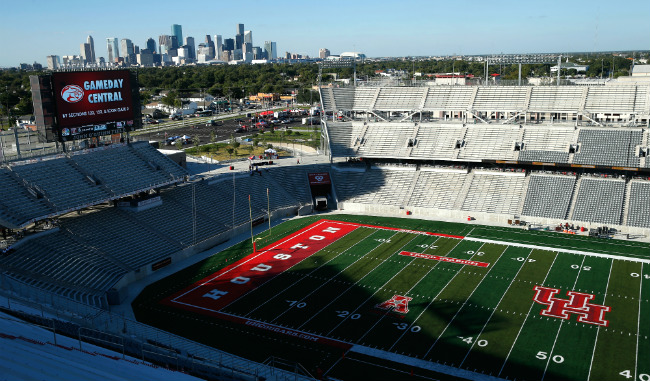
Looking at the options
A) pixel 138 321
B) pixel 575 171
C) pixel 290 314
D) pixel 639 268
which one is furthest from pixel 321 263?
pixel 575 171

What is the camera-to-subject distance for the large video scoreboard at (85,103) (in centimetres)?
3216

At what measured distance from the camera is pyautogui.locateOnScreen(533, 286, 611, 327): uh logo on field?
23703 mm

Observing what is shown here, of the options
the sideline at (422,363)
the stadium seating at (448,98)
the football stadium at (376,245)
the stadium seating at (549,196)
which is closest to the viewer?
the sideline at (422,363)

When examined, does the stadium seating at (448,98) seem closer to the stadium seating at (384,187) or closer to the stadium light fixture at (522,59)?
the stadium light fixture at (522,59)

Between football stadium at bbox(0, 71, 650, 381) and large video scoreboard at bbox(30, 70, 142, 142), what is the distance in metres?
0.57

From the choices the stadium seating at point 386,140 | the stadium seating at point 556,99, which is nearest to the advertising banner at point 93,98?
the stadium seating at point 386,140

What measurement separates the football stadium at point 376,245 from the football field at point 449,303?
12 cm

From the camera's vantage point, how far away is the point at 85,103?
34000 mm

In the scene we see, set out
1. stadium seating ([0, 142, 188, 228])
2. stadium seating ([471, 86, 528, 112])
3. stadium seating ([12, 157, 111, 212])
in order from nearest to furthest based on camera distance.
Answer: stadium seating ([0, 142, 188, 228])
stadium seating ([12, 157, 111, 212])
stadium seating ([471, 86, 528, 112])

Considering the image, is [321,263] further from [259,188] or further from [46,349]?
[46,349]

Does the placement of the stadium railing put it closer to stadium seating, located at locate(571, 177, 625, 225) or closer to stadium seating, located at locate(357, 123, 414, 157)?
stadium seating, located at locate(571, 177, 625, 225)

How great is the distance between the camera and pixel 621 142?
3962 cm

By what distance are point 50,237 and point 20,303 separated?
814 cm

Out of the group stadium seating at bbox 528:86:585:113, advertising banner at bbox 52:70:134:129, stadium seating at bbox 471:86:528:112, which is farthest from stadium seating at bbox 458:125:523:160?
advertising banner at bbox 52:70:134:129
